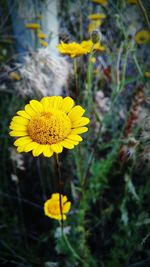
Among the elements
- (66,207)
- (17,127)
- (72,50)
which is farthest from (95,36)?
(66,207)

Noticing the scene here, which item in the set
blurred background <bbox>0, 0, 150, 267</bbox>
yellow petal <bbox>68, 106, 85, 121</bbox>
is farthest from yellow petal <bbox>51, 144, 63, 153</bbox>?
blurred background <bbox>0, 0, 150, 267</bbox>

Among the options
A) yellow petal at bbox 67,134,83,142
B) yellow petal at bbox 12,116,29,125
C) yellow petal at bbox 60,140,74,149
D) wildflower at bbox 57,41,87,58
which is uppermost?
wildflower at bbox 57,41,87,58

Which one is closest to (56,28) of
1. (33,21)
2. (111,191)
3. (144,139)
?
(33,21)

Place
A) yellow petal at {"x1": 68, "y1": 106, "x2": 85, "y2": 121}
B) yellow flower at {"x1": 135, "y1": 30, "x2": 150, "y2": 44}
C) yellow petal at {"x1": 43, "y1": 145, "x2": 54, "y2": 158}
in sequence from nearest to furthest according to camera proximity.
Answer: yellow petal at {"x1": 43, "y1": 145, "x2": 54, "y2": 158} → yellow petal at {"x1": 68, "y1": 106, "x2": 85, "y2": 121} → yellow flower at {"x1": 135, "y1": 30, "x2": 150, "y2": 44}

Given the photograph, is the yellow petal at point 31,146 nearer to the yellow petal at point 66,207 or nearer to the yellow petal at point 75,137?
the yellow petal at point 75,137

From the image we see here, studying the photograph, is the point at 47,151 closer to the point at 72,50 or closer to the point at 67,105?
the point at 67,105

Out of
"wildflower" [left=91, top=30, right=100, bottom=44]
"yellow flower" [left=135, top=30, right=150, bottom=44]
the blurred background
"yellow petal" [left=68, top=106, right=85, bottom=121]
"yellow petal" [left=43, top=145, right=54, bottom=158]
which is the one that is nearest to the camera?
"yellow petal" [left=43, top=145, right=54, bottom=158]

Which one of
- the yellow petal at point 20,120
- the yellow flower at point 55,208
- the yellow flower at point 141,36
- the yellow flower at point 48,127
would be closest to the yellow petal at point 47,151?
the yellow flower at point 48,127

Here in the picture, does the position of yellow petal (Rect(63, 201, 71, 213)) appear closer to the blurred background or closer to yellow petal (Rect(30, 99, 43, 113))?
the blurred background
